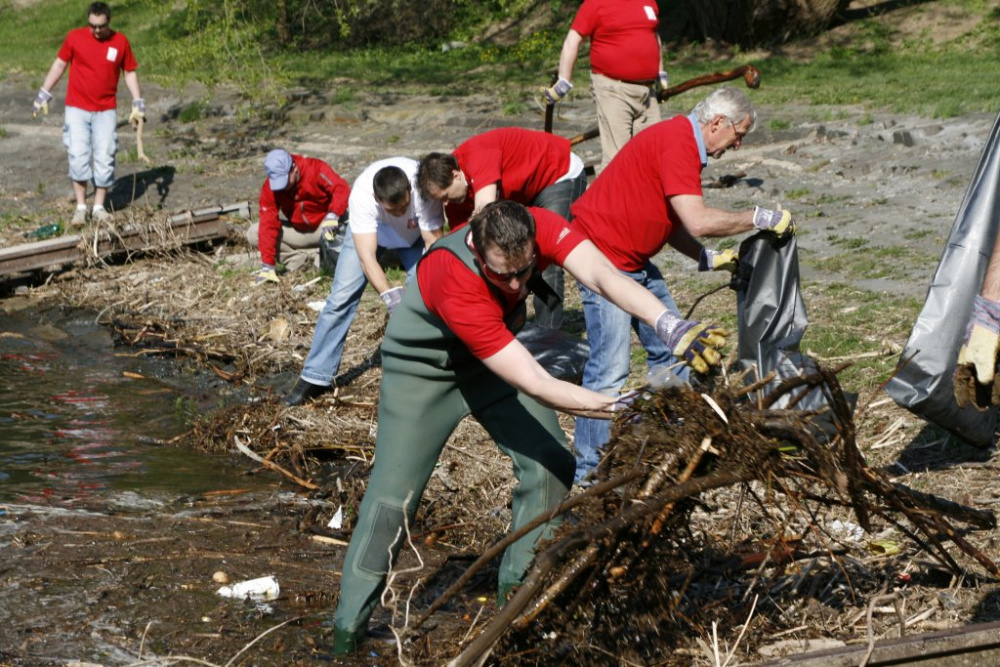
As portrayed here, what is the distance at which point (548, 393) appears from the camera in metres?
4.00

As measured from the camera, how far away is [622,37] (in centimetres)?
905

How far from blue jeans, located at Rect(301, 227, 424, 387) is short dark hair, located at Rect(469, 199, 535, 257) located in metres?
3.37

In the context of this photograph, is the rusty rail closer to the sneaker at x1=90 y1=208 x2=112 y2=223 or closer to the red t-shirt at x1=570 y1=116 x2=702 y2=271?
the sneaker at x1=90 y1=208 x2=112 y2=223

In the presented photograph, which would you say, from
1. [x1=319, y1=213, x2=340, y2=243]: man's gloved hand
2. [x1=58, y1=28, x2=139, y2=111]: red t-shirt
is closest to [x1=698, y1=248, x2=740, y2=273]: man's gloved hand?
[x1=319, y1=213, x2=340, y2=243]: man's gloved hand

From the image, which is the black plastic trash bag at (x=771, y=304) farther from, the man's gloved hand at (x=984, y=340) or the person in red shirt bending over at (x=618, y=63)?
the person in red shirt bending over at (x=618, y=63)

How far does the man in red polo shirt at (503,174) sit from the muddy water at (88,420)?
2.02 m

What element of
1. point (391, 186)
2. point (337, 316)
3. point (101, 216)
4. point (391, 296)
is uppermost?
point (391, 186)

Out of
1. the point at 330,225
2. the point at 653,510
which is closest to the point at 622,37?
the point at 330,225

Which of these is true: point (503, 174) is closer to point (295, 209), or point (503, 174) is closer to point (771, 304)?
point (771, 304)

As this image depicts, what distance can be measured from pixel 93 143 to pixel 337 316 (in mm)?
5617

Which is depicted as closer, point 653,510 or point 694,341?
point 653,510

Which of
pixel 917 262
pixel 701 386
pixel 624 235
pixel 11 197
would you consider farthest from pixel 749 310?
pixel 11 197

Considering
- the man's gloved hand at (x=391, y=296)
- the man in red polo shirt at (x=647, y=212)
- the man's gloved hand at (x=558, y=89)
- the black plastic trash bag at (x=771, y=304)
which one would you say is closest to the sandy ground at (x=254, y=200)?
the black plastic trash bag at (x=771, y=304)

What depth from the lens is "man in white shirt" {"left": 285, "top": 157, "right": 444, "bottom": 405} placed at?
6332 mm
